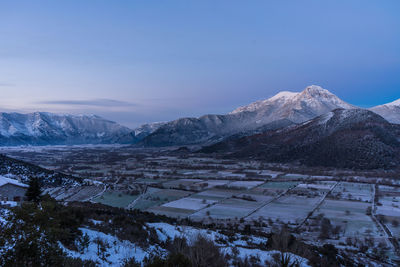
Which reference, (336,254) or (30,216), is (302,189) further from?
(30,216)

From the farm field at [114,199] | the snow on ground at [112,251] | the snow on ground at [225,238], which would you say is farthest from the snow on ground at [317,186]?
the snow on ground at [112,251]

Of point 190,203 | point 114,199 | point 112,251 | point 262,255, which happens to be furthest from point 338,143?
point 112,251

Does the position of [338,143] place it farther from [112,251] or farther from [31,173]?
[112,251]

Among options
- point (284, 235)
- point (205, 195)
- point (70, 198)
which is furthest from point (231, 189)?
point (284, 235)

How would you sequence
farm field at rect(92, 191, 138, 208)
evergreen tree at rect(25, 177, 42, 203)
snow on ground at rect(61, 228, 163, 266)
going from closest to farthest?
snow on ground at rect(61, 228, 163, 266), evergreen tree at rect(25, 177, 42, 203), farm field at rect(92, 191, 138, 208)

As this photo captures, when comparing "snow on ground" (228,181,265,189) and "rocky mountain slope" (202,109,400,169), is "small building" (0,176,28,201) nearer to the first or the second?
"snow on ground" (228,181,265,189)

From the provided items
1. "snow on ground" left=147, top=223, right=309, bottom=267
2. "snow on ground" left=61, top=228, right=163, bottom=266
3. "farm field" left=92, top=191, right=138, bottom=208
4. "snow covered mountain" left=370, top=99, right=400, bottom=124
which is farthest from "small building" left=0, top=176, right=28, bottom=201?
"snow covered mountain" left=370, top=99, right=400, bottom=124
